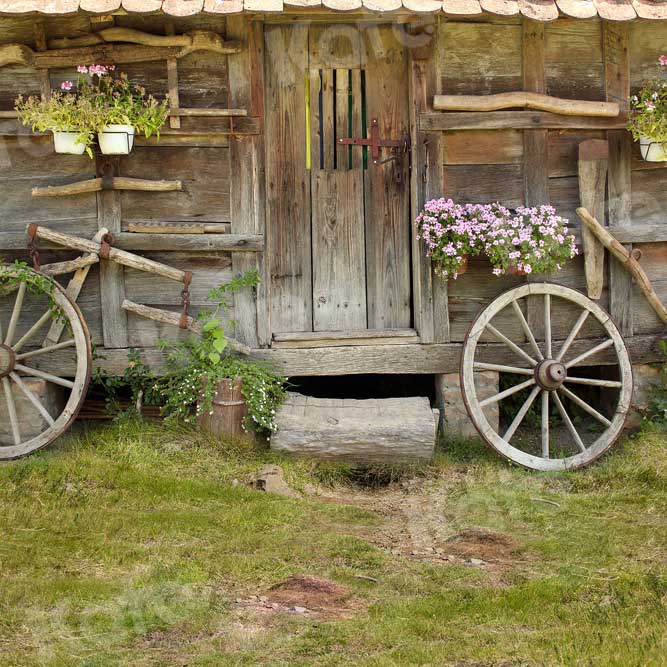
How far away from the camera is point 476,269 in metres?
7.02

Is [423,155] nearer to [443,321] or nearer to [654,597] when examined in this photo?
[443,321]

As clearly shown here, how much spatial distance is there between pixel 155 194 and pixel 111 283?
2.24 ft

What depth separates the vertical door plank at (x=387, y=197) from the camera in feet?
23.3

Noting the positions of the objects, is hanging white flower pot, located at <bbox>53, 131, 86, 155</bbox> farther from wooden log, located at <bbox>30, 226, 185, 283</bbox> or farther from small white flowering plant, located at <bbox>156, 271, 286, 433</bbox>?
small white flowering plant, located at <bbox>156, 271, 286, 433</bbox>

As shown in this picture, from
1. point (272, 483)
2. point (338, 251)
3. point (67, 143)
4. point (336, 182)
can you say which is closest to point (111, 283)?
point (67, 143)

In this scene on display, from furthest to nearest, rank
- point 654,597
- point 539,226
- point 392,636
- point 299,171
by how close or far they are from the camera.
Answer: point 299,171
point 539,226
point 654,597
point 392,636

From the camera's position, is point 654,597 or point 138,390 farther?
point 138,390

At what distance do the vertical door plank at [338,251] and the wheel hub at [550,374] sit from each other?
1.36 m

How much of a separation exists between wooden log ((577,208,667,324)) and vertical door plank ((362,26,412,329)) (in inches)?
50.5

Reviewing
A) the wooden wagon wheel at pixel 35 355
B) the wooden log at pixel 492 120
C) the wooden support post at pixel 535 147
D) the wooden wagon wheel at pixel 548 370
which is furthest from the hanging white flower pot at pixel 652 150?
the wooden wagon wheel at pixel 35 355

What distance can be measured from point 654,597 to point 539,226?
9.40ft

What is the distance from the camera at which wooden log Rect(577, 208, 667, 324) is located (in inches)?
270

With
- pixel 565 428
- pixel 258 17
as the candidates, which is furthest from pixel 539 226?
pixel 258 17

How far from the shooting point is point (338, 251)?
7.28 m
